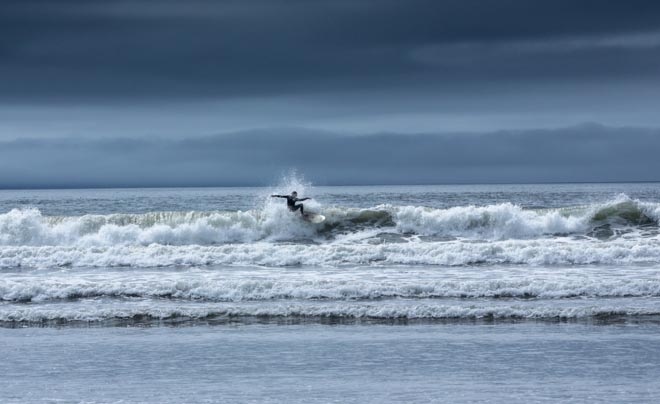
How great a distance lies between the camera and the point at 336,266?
22.5 m

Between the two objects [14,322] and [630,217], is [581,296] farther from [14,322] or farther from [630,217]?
[630,217]

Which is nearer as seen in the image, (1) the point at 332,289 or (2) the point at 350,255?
(1) the point at 332,289

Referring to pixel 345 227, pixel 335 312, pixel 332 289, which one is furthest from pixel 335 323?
pixel 345 227

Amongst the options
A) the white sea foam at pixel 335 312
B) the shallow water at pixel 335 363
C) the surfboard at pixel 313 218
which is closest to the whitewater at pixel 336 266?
the white sea foam at pixel 335 312

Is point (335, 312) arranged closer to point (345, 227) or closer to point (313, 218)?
point (313, 218)

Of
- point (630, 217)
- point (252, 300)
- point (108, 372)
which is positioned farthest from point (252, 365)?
point (630, 217)

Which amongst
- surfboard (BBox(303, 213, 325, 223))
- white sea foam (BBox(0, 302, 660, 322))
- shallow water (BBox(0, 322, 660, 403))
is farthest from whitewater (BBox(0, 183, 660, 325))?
shallow water (BBox(0, 322, 660, 403))

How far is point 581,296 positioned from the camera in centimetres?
1702

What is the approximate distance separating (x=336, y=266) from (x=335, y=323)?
302 inches

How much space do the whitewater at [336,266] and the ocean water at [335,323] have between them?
57 millimetres

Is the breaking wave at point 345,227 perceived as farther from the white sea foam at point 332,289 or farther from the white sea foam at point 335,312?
the white sea foam at point 335,312

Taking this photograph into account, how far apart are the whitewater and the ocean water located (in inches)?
2.3

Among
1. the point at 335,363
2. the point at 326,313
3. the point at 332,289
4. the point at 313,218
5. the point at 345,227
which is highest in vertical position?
the point at 313,218

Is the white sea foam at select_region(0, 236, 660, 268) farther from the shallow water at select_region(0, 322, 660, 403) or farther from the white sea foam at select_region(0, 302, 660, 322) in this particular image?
the shallow water at select_region(0, 322, 660, 403)
